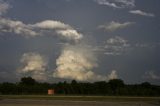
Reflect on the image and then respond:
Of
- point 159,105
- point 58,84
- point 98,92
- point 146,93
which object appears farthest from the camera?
point 58,84

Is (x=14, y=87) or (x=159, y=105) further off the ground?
(x=14, y=87)

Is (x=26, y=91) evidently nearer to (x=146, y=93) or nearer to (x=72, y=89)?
(x=72, y=89)

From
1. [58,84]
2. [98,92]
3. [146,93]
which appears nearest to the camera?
[146,93]

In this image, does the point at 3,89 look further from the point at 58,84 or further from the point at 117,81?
the point at 117,81

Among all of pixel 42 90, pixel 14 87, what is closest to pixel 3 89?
pixel 14 87

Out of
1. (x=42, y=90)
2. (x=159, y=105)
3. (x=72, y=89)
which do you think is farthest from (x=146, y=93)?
(x=159, y=105)

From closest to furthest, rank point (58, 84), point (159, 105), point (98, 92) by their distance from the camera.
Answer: point (159, 105) → point (98, 92) → point (58, 84)

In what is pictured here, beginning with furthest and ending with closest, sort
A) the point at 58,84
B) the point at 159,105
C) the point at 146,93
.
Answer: the point at 58,84
the point at 146,93
the point at 159,105

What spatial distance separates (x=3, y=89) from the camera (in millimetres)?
95312

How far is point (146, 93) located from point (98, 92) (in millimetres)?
13056

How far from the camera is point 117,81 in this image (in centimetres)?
11231

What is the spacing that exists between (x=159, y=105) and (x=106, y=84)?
6247 centimetres

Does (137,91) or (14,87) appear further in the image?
(14,87)

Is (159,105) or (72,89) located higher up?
(72,89)
